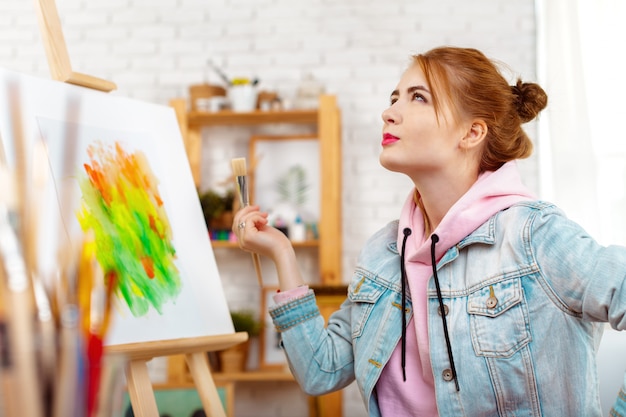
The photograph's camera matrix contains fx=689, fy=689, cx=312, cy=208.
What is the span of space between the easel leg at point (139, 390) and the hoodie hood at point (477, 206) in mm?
654

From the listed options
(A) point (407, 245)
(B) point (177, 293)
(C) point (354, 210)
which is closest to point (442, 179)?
(A) point (407, 245)

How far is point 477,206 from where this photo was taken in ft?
4.72

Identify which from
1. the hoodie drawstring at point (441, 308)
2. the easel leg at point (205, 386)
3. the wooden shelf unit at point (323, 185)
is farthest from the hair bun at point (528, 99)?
the wooden shelf unit at point (323, 185)

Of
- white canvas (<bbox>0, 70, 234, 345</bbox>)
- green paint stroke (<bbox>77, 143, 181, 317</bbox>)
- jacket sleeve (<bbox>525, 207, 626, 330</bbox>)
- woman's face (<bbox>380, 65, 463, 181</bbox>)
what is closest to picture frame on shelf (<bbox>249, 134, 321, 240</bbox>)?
white canvas (<bbox>0, 70, 234, 345</bbox>)

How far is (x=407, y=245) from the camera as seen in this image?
1552 millimetres

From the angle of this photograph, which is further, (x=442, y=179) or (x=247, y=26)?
(x=247, y=26)

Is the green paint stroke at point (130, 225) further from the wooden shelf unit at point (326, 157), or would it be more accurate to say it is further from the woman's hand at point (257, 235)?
the wooden shelf unit at point (326, 157)

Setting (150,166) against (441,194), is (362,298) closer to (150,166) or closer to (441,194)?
(441,194)

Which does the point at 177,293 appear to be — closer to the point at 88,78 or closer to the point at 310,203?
the point at 88,78

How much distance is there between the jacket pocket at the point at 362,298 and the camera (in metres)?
1.53

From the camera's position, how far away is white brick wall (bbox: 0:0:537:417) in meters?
3.71

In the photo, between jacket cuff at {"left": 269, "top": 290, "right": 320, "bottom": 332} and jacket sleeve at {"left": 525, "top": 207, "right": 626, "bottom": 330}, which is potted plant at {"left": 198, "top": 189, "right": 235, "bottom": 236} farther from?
jacket sleeve at {"left": 525, "top": 207, "right": 626, "bottom": 330}

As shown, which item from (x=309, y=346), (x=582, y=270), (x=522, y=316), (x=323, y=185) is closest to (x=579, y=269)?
(x=582, y=270)

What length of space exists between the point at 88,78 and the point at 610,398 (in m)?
1.48
